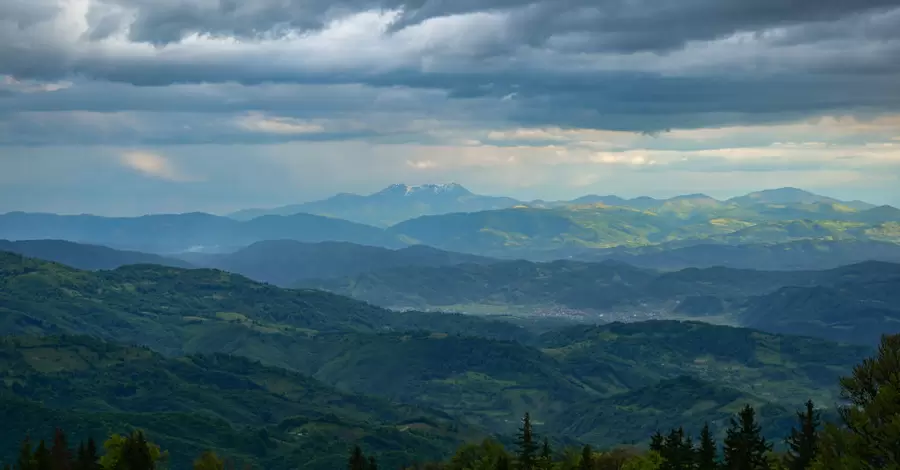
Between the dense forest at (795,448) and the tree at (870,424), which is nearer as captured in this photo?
the tree at (870,424)

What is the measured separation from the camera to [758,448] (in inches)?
4722

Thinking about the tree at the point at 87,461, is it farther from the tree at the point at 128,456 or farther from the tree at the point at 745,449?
the tree at the point at 745,449

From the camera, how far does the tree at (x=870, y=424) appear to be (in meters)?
76.1

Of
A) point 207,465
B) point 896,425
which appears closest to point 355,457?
point 207,465

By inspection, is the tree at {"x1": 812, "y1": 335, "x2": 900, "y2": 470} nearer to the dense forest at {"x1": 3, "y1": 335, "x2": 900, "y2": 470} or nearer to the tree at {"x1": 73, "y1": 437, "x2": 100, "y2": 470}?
the dense forest at {"x1": 3, "y1": 335, "x2": 900, "y2": 470}

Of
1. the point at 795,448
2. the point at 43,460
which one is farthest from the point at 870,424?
the point at 43,460

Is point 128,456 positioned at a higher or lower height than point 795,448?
lower

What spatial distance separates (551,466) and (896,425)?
84689 millimetres

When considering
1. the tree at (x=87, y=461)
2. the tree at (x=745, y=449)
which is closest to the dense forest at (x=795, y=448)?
the tree at (x=745, y=449)

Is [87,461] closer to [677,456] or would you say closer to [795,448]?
[677,456]

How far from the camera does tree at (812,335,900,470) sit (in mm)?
76062

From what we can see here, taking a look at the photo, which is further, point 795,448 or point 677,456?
point 677,456

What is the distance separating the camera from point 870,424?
8088 centimetres

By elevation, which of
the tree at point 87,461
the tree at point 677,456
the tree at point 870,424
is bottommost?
the tree at point 87,461
